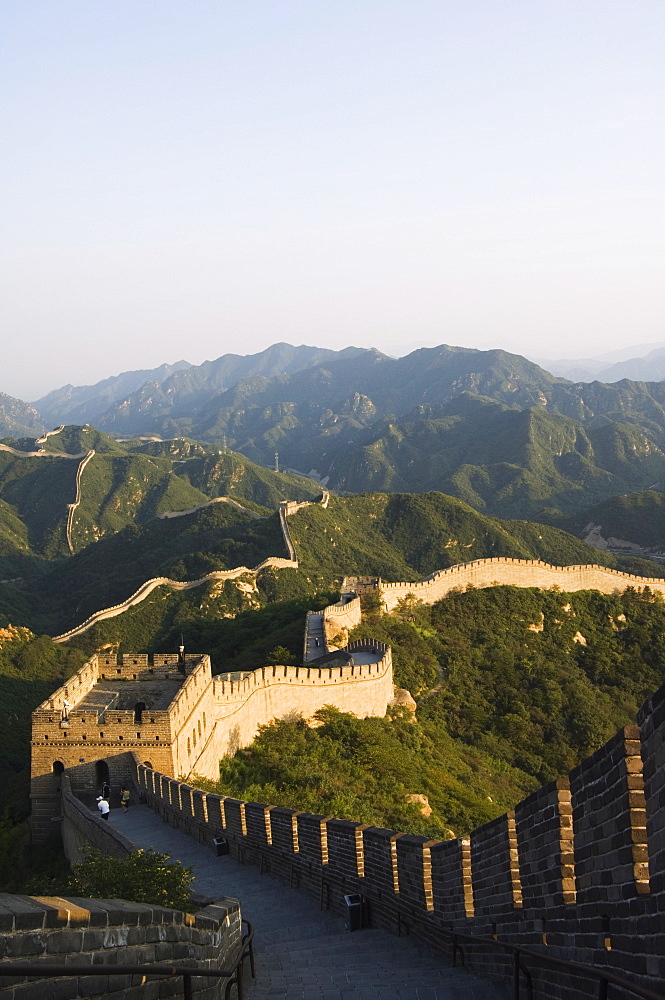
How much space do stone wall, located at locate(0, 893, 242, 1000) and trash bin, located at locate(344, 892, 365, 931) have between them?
4.73 meters

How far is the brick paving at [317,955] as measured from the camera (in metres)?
8.20

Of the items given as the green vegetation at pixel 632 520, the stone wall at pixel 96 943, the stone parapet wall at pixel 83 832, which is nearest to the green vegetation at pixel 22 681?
the stone parapet wall at pixel 83 832

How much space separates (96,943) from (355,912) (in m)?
6.98

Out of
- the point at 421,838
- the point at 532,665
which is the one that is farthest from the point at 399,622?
the point at 421,838

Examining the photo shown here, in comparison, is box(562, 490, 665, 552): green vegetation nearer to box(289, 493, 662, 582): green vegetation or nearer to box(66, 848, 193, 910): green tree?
box(289, 493, 662, 582): green vegetation

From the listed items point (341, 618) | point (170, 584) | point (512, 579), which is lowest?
point (341, 618)

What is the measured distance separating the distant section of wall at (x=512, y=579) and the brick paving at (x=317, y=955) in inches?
1245

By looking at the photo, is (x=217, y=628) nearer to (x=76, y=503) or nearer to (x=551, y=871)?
(x=551, y=871)

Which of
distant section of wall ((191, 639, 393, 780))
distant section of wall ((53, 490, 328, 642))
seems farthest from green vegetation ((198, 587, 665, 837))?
distant section of wall ((53, 490, 328, 642))

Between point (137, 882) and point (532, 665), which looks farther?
point (532, 665)

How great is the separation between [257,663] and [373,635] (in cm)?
769

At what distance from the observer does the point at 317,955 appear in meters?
10.6

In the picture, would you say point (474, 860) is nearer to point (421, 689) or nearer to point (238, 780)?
point (238, 780)

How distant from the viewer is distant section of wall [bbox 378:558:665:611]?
4769cm
